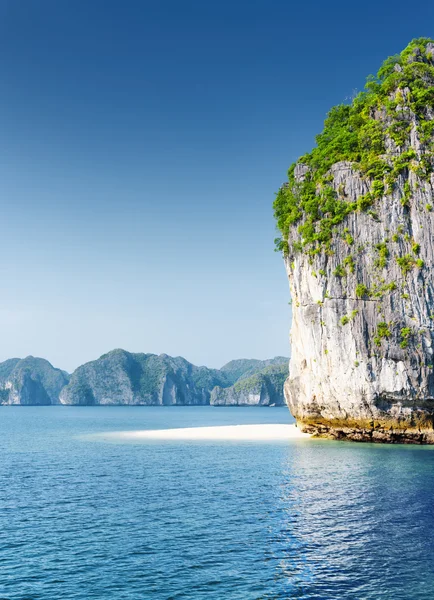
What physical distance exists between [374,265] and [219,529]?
28355 mm

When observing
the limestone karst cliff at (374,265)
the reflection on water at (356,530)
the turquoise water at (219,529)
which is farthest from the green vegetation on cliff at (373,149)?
the reflection on water at (356,530)

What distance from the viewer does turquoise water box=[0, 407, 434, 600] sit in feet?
42.4

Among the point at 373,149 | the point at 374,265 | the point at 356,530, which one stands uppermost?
→ the point at 373,149

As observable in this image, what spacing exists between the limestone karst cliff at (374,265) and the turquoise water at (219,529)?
7.57 metres

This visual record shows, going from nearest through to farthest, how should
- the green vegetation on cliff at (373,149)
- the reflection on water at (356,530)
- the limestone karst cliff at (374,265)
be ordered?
the reflection on water at (356,530) → the limestone karst cliff at (374,265) → the green vegetation on cliff at (373,149)

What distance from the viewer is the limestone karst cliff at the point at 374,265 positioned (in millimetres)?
38875

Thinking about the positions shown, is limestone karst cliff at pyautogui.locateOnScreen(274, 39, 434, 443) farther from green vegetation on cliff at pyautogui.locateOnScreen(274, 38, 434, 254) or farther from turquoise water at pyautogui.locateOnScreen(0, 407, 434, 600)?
turquoise water at pyautogui.locateOnScreen(0, 407, 434, 600)

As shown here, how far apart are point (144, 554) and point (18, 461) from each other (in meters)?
22.9

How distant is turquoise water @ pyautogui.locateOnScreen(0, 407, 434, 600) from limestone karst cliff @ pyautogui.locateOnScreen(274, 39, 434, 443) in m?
7.57

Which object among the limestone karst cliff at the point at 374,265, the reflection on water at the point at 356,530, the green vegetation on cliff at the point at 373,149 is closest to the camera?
the reflection on water at the point at 356,530

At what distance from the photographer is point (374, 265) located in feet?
134

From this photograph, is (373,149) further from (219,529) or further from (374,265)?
(219,529)

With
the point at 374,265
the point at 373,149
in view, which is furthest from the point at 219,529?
the point at 373,149

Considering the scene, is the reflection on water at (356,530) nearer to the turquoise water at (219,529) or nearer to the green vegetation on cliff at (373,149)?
the turquoise water at (219,529)
